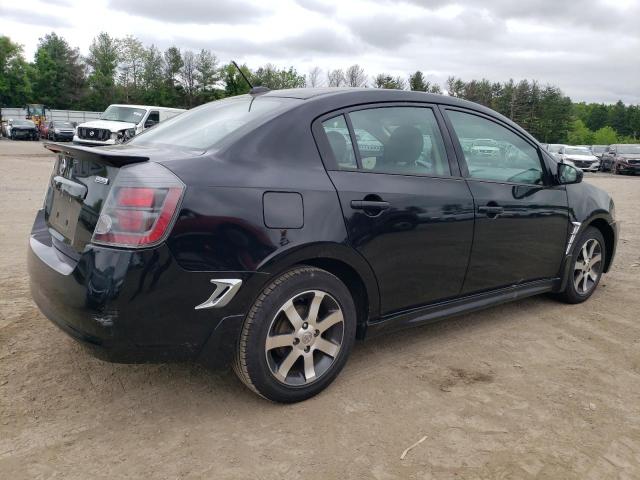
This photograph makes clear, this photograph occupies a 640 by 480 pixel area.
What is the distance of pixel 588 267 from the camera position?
4.89 meters

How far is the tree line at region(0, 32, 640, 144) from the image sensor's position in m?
73.4

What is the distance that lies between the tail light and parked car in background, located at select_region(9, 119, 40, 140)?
43348 mm

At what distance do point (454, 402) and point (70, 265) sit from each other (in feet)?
6.79

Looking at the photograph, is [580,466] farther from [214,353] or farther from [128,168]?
[128,168]

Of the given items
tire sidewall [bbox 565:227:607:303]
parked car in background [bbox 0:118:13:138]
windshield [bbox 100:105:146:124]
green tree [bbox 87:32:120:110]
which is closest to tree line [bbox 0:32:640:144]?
green tree [bbox 87:32:120:110]

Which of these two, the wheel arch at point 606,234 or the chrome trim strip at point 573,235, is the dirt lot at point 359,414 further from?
the wheel arch at point 606,234

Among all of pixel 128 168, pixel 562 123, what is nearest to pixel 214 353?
pixel 128 168

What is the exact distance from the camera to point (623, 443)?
108 inches

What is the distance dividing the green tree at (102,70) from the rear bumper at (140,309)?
78936 mm

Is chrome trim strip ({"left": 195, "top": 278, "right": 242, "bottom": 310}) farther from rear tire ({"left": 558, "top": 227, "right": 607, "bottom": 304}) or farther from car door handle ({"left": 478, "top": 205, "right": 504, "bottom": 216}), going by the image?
rear tire ({"left": 558, "top": 227, "right": 607, "bottom": 304})

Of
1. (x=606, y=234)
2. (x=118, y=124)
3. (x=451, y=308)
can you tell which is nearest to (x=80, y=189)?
(x=451, y=308)

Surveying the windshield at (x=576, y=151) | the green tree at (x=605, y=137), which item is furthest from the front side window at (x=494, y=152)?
the green tree at (x=605, y=137)

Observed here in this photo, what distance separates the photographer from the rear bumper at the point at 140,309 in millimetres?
2496

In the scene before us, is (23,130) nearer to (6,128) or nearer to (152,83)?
(6,128)
